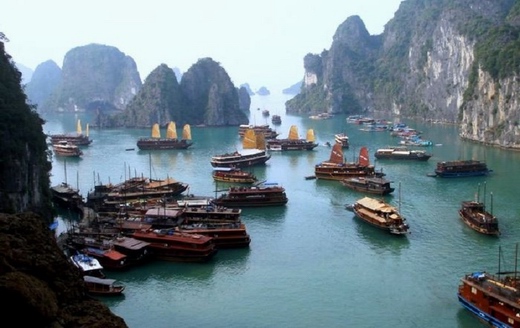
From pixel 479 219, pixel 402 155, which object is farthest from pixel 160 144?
pixel 479 219

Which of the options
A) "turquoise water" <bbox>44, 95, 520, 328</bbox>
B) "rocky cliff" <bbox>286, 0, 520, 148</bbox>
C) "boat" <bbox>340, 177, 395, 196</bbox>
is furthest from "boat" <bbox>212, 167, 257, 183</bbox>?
"rocky cliff" <bbox>286, 0, 520, 148</bbox>

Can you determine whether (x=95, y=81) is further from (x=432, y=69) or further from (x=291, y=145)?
(x=291, y=145)

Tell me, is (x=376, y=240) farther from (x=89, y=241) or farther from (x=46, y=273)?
(x=46, y=273)

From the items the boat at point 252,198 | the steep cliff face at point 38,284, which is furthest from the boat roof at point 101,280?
the boat at point 252,198

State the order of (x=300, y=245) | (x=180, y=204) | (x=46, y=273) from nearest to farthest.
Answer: (x=46, y=273), (x=300, y=245), (x=180, y=204)

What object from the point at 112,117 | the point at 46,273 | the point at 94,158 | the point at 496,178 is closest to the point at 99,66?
the point at 112,117
